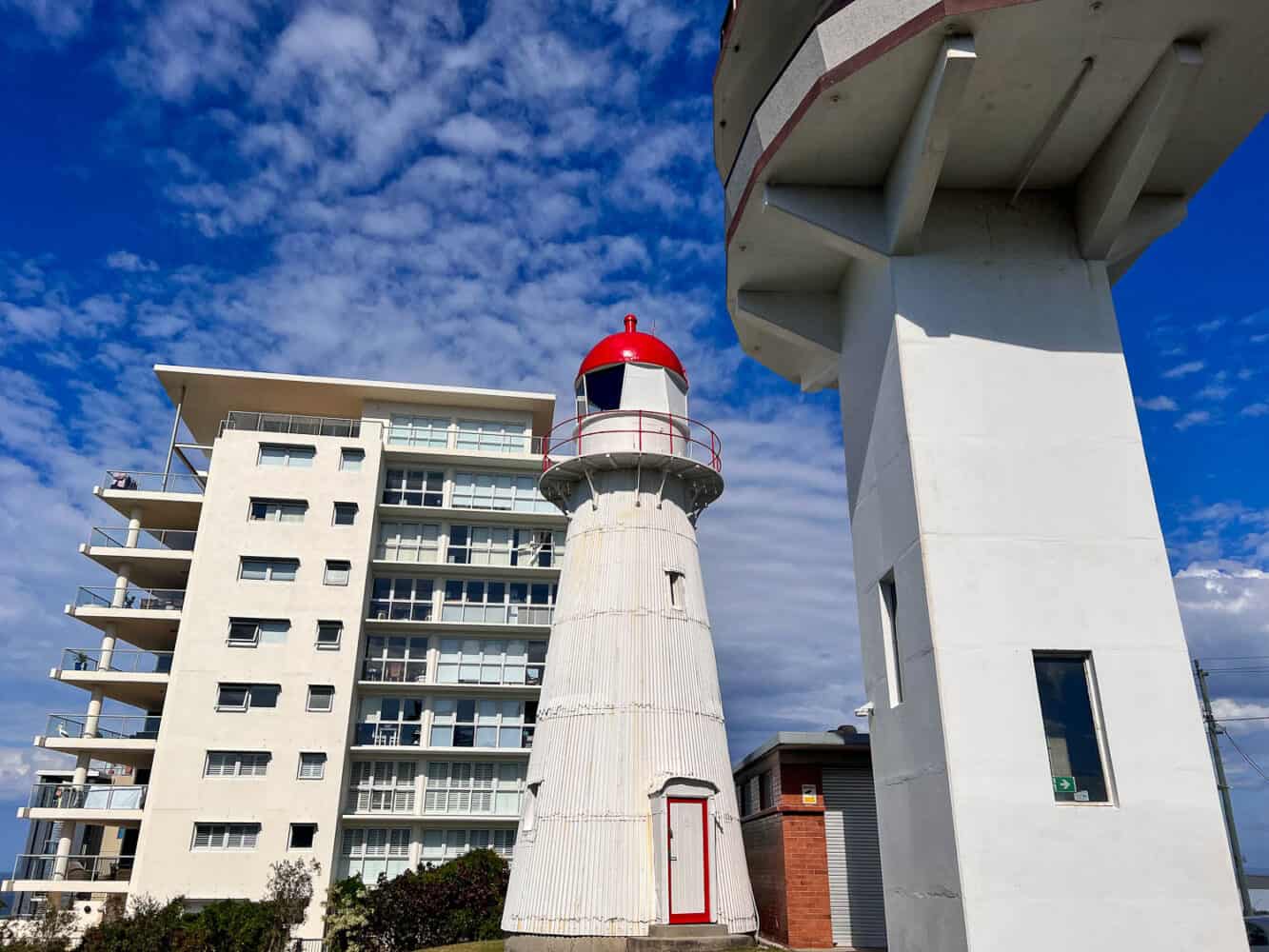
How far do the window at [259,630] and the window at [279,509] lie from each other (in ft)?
13.0

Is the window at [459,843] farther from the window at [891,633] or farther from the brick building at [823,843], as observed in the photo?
the window at [891,633]

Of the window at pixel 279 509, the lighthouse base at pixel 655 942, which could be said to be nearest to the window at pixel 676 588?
the lighthouse base at pixel 655 942

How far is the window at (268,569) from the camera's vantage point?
112ft

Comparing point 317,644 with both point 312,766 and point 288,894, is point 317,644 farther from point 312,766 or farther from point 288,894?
point 288,894

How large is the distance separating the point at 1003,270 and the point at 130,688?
33.9 metres

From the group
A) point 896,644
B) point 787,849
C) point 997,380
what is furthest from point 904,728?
point 787,849

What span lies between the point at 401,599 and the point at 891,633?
27123 mm

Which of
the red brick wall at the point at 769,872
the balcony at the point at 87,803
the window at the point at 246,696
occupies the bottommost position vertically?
the red brick wall at the point at 769,872

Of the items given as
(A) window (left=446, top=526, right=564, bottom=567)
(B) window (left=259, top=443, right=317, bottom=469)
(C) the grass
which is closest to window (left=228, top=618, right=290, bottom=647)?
(B) window (left=259, top=443, right=317, bottom=469)

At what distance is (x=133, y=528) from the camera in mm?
35500

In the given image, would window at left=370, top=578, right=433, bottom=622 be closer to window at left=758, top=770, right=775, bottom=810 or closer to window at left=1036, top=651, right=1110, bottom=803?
window at left=758, top=770, right=775, bottom=810

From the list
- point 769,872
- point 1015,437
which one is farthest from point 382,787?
point 1015,437

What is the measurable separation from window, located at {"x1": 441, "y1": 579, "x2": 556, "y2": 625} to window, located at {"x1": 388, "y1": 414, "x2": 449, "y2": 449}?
20.4ft

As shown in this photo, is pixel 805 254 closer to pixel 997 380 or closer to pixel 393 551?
pixel 997 380
